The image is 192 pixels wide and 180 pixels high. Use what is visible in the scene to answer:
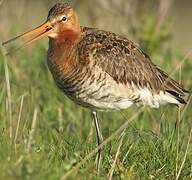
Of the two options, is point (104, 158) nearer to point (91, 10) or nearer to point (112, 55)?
point (112, 55)

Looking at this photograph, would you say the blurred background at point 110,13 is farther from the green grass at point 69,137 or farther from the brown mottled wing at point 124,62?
the brown mottled wing at point 124,62

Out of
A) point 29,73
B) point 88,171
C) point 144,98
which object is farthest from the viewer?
point 29,73

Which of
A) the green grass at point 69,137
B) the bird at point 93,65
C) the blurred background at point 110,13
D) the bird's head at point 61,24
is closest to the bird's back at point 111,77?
the bird at point 93,65

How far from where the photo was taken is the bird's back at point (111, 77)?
6258 millimetres

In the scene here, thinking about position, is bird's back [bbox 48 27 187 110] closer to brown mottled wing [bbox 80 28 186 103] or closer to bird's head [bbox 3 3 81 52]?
brown mottled wing [bbox 80 28 186 103]

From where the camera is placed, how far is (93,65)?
6305 millimetres

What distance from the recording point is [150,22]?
30.2ft

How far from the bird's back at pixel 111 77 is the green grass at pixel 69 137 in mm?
266

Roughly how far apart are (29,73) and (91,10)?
2.38m

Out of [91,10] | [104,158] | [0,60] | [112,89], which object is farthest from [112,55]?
[91,10]

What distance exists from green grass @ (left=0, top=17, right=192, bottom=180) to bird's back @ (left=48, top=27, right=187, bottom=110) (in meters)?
0.27

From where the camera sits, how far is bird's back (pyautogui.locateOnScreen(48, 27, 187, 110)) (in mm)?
6258

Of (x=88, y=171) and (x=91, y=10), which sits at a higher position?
(x=91, y=10)

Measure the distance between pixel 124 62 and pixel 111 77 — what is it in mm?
268
